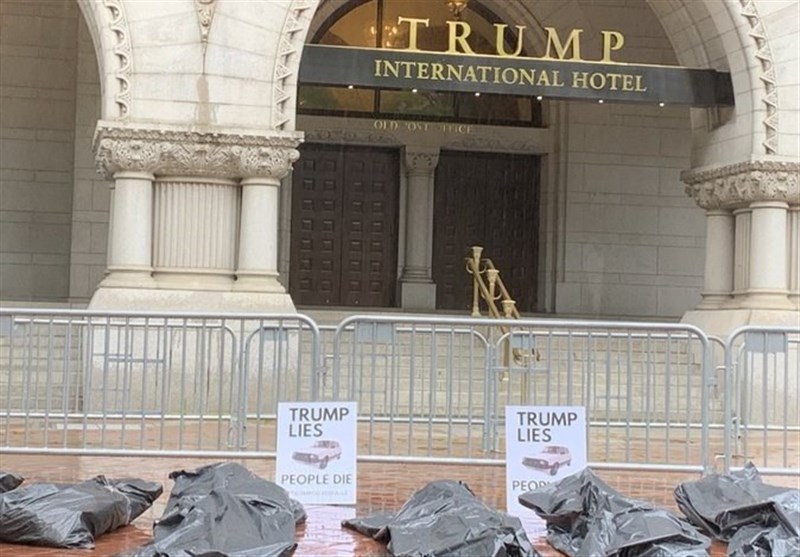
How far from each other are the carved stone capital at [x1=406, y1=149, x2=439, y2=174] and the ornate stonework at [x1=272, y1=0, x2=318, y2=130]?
242 inches

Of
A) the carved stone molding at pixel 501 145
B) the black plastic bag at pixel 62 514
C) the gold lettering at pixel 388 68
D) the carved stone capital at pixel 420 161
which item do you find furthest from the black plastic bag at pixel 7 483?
the carved stone molding at pixel 501 145

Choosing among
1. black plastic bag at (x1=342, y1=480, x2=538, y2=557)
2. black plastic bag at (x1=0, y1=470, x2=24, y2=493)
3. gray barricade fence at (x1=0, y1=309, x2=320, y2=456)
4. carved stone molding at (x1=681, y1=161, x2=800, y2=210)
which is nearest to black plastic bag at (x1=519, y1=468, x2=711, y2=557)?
black plastic bag at (x1=342, y1=480, x2=538, y2=557)

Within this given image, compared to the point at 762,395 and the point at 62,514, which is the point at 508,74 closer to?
the point at 762,395

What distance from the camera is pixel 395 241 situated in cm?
1950

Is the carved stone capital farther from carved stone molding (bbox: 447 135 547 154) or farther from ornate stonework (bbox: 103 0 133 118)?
ornate stonework (bbox: 103 0 133 118)

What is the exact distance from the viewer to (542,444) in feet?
24.2

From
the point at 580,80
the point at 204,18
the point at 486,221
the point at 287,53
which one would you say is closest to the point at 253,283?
the point at 287,53

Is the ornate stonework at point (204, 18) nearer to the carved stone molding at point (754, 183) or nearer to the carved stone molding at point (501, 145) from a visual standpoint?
the carved stone molding at point (754, 183)

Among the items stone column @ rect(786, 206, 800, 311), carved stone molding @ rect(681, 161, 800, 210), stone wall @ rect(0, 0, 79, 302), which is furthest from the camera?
stone wall @ rect(0, 0, 79, 302)

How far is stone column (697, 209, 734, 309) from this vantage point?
1494cm

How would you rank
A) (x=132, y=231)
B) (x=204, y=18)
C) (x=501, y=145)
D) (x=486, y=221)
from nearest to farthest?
(x=132, y=231), (x=204, y=18), (x=501, y=145), (x=486, y=221)

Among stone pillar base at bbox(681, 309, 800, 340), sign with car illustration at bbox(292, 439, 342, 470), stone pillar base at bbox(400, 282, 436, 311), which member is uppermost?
stone pillar base at bbox(400, 282, 436, 311)

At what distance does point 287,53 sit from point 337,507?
6.92 m

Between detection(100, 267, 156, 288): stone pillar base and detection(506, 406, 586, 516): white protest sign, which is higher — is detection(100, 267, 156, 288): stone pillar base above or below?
above
